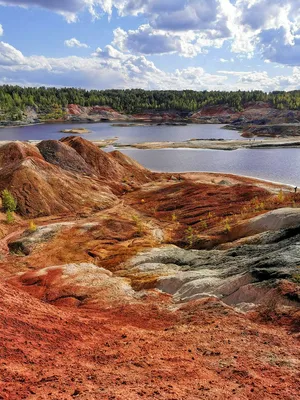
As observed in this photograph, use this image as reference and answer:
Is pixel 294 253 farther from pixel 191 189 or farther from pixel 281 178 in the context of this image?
pixel 281 178

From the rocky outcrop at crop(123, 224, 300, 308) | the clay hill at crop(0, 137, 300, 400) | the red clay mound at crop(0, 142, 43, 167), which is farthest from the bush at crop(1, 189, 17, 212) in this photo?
the rocky outcrop at crop(123, 224, 300, 308)

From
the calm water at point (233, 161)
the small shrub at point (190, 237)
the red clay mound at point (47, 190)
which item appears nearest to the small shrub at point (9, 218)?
the red clay mound at point (47, 190)

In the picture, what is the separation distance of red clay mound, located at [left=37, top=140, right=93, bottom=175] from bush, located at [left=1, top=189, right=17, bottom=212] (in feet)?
58.6

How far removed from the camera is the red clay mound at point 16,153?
59.5m

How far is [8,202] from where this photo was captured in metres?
41.5

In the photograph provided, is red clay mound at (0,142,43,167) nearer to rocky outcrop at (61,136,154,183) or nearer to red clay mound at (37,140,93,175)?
red clay mound at (37,140,93,175)

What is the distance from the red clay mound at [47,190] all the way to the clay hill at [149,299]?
0.80 feet

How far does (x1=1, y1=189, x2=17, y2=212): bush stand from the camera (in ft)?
136

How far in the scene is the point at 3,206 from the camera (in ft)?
137

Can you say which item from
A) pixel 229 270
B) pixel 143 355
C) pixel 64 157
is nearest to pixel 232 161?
pixel 64 157

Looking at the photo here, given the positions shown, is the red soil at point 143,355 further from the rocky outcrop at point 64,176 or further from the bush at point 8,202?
the rocky outcrop at point 64,176

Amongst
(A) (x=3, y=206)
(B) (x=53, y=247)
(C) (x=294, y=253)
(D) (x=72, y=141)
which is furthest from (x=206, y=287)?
(D) (x=72, y=141)

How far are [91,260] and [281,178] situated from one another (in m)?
51.2

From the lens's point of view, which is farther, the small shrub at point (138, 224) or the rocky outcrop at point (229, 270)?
the small shrub at point (138, 224)
